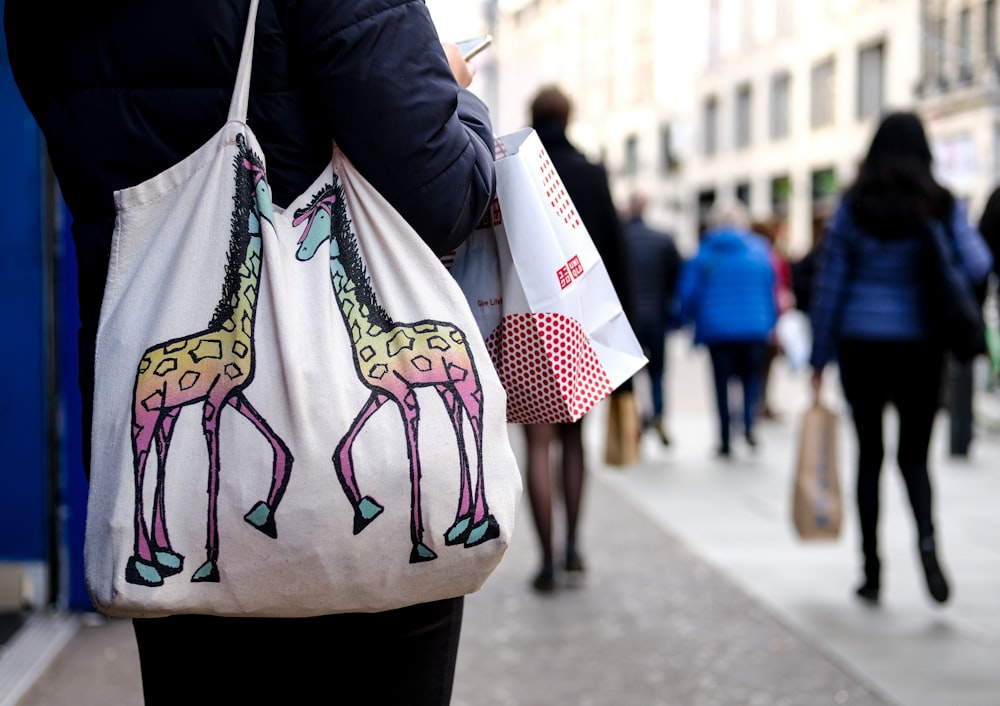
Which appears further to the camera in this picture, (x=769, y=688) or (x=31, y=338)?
Result: (x=31, y=338)

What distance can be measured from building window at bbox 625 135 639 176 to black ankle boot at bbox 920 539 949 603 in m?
43.7

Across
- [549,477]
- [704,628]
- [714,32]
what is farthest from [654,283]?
[714,32]

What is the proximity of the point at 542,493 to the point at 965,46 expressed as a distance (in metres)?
22.7

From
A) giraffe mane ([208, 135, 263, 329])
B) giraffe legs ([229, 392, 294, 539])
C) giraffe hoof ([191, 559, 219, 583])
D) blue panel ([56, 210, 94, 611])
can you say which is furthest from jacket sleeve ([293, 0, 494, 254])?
blue panel ([56, 210, 94, 611])

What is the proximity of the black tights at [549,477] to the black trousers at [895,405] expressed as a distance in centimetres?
116

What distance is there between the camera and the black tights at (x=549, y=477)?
5.25 m

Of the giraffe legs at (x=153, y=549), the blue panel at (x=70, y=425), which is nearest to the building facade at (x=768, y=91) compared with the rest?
the blue panel at (x=70, y=425)

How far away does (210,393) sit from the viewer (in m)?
1.44

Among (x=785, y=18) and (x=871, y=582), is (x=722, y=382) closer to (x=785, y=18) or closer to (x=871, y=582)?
(x=871, y=582)

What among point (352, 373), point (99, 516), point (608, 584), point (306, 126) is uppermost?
point (306, 126)

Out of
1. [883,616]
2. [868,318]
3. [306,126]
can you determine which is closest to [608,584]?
[883,616]

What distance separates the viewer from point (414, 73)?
1539 millimetres

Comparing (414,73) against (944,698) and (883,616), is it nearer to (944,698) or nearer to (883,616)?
(944,698)

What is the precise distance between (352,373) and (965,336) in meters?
3.81
